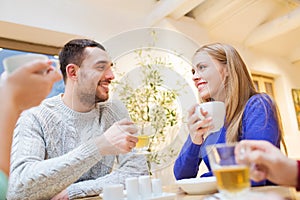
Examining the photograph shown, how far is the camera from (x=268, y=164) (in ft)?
1.54

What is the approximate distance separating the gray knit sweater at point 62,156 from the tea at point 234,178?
15.4 inches

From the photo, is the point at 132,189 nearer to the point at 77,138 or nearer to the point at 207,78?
the point at 77,138

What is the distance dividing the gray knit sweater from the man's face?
41 mm

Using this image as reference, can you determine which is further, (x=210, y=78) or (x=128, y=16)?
(x=128, y=16)

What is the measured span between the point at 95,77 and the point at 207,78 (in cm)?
41

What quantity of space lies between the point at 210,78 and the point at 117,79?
362mm

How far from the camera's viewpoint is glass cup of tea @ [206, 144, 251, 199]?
47 cm

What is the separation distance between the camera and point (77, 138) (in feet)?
3.14

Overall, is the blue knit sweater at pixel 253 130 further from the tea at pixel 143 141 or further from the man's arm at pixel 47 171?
the man's arm at pixel 47 171

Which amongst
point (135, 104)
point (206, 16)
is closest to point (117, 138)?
point (135, 104)

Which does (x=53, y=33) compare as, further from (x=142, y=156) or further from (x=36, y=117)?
(x=142, y=156)

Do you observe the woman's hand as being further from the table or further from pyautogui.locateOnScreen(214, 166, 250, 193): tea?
pyautogui.locateOnScreen(214, 166, 250, 193): tea

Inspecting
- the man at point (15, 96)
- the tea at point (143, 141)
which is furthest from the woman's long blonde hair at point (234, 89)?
the man at point (15, 96)

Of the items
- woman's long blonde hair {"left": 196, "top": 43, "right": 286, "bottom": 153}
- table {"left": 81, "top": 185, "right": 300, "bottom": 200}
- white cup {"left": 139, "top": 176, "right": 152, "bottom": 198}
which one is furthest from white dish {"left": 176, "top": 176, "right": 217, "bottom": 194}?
woman's long blonde hair {"left": 196, "top": 43, "right": 286, "bottom": 153}
